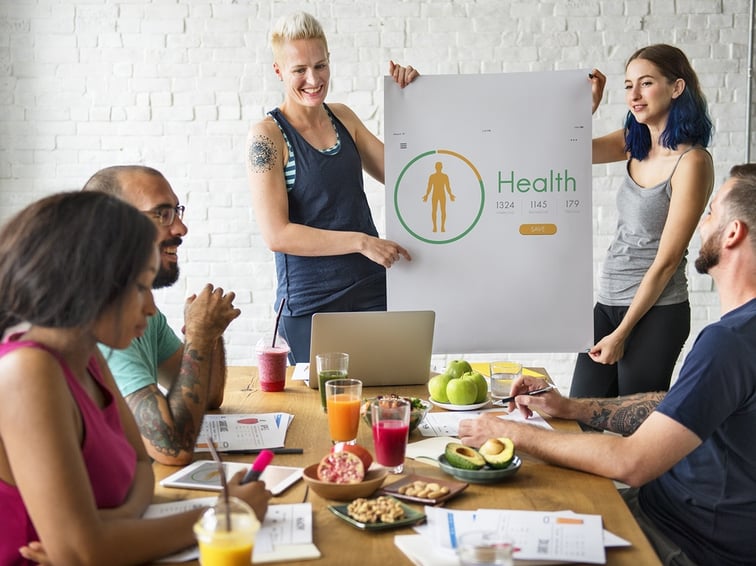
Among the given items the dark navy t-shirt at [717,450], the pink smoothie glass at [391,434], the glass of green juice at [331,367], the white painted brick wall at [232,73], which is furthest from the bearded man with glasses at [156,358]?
the white painted brick wall at [232,73]

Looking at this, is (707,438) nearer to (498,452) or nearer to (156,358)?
(498,452)

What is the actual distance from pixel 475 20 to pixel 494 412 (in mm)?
2762

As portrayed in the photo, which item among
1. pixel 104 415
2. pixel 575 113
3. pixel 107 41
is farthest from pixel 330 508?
pixel 107 41

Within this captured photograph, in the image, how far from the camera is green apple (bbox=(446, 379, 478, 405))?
215 cm

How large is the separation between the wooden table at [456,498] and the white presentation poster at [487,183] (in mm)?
979

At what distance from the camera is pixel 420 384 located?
244cm

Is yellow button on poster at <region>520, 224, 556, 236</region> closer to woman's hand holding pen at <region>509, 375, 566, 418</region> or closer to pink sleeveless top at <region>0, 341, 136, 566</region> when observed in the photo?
woman's hand holding pen at <region>509, 375, 566, 418</region>

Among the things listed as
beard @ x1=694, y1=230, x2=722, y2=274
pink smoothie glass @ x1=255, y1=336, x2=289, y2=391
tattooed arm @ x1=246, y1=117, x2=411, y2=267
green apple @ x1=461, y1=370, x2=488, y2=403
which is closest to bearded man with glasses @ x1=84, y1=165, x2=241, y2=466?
pink smoothie glass @ x1=255, y1=336, x2=289, y2=391

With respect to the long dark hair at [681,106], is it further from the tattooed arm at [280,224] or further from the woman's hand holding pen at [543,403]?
the woman's hand holding pen at [543,403]

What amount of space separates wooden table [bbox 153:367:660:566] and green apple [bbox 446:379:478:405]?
0.23m

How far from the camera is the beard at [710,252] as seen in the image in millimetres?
1816

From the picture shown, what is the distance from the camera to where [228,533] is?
110 cm

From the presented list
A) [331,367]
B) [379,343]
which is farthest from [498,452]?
[379,343]

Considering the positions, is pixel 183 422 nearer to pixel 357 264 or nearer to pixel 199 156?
pixel 357 264
